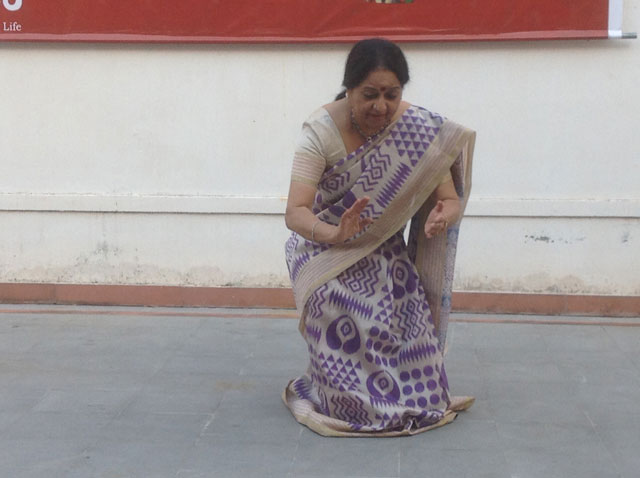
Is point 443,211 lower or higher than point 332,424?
higher

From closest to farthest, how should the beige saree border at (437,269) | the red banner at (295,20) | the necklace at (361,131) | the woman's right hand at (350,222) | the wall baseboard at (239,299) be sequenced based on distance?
the woman's right hand at (350,222)
the necklace at (361,131)
the beige saree border at (437,269)
the red banner at (295,20)
the wall baseboard at (239,299)

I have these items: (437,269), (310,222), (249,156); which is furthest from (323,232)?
(249,156)

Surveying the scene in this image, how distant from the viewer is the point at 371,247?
15.7 feet

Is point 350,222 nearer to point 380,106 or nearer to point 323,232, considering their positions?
point 323,232

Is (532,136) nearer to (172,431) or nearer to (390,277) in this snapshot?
(390,277)

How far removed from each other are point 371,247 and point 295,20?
2779mm

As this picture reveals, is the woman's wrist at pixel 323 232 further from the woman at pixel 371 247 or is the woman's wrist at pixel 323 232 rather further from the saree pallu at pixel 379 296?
the saree pallu at pixel 379 296

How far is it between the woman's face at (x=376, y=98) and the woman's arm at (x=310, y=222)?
0.39 m

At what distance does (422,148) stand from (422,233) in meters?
0.49

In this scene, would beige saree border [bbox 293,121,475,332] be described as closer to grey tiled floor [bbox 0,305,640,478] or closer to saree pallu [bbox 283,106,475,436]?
saree pallu [bbox 283,106,475,436]

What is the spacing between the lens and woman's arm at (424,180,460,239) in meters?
4.62

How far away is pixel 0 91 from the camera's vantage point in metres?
7.43

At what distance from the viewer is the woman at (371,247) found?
15.2 feet

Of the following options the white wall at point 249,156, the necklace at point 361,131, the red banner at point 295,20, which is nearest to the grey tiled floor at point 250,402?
the white wall at point 249,156
